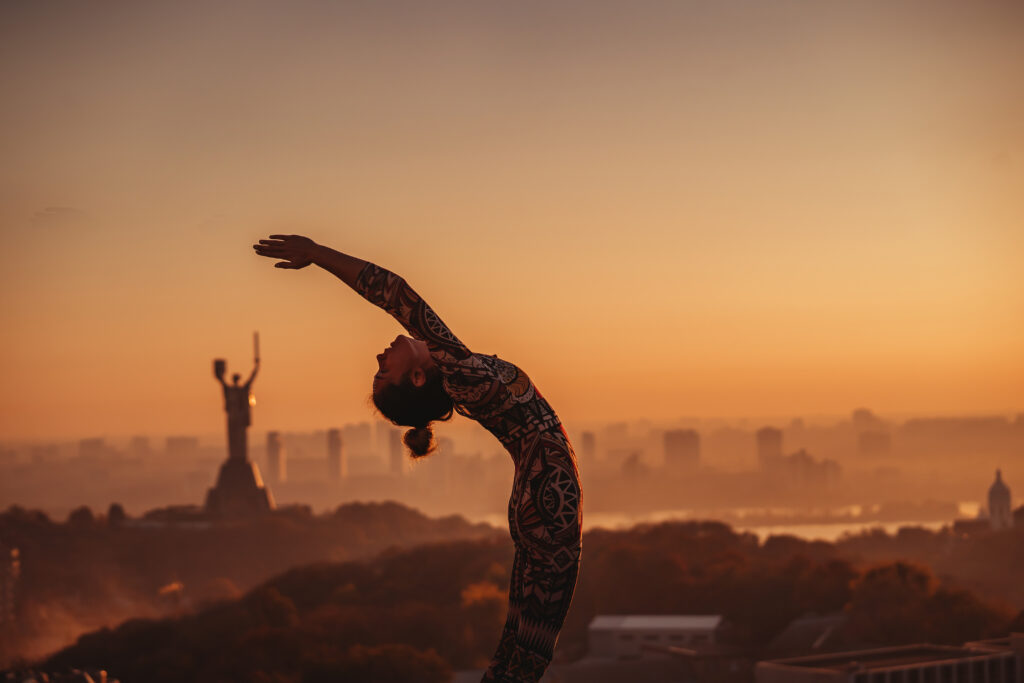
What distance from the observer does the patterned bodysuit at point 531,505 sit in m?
3.82

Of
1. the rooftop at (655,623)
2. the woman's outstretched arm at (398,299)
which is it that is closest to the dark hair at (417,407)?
the woman's outstretched arm at (398,299)

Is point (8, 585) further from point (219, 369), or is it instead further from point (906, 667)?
point (906, 667)

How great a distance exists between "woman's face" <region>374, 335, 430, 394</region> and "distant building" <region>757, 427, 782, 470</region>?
99673mm

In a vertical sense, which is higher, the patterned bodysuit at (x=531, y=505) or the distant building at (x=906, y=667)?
the patterned bodysuit at (x=531, y=505)

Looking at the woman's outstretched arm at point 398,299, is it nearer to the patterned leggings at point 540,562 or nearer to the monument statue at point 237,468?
the patterned leggings at point 540,562

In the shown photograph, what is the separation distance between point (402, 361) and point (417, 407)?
0.59 feet

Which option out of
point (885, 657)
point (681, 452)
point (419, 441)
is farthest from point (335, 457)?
point (419, 441)

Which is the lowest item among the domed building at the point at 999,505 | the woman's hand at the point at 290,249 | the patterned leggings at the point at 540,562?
the domed building at the point at 999,505

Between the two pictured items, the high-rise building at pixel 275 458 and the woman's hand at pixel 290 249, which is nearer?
the woman's hand at pixel 290 249

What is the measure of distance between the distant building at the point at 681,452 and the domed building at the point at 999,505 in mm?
30290

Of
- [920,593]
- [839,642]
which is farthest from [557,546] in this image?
[920,593]

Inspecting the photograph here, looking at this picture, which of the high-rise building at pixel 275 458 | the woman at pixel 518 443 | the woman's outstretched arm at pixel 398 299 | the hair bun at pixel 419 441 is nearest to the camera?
the woman's outstretched arm at pixel 398 299

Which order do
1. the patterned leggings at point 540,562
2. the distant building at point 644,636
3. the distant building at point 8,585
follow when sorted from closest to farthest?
the patterned leggings at point 540,562
the distant building at point 644,636
the distant building at point 8,585

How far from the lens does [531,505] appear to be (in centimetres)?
388
